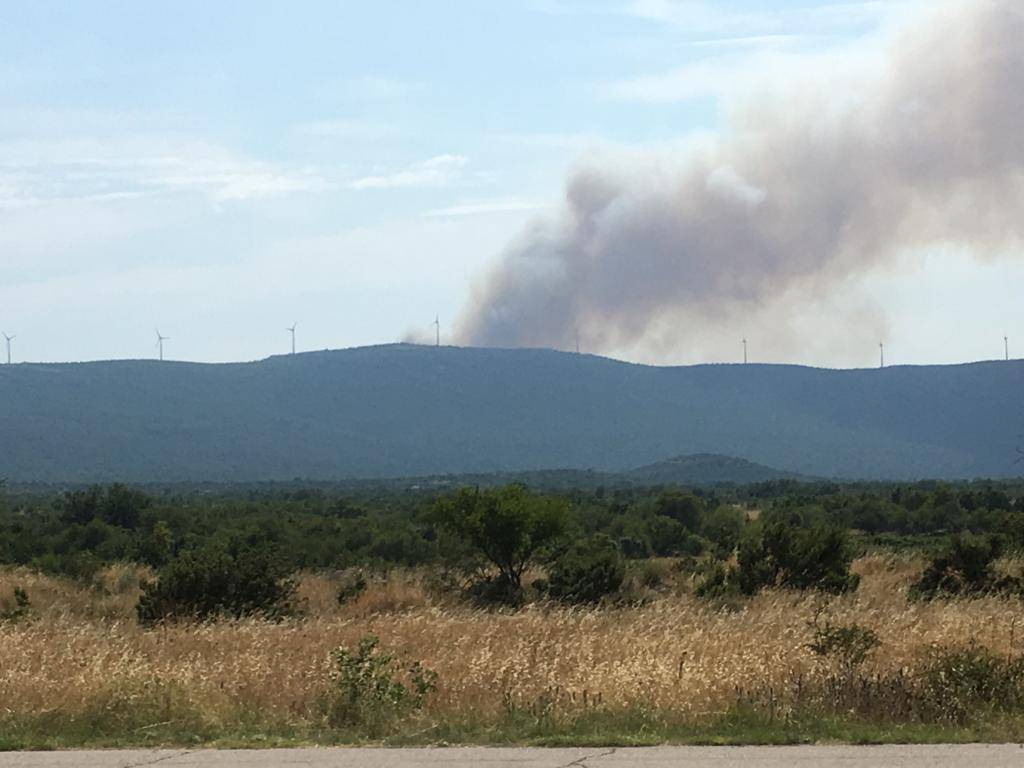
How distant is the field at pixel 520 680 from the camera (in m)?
10.6

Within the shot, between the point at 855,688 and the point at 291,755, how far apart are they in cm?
482

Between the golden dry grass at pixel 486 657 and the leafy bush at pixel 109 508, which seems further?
the leafy bush at pixel 109 508

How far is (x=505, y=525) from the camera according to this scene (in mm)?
29359

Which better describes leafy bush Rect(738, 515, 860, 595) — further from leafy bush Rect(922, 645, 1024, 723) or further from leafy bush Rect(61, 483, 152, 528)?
leafy bush Rect(61, 483, 152, 528)

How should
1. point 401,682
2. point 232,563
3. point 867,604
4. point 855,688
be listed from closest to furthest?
1. point 855,688
2. point 401,682
3. point 867,604
4. point 232,563

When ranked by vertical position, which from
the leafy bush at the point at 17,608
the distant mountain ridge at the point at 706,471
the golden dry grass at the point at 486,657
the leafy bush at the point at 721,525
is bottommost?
the distant mountain ridge at the point at 706,471

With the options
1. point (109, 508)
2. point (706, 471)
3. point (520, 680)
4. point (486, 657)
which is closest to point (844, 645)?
point (520, 680)

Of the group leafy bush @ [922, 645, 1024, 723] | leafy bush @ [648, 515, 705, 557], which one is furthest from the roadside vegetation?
leafy bush @ [648, 515, 705, 557]

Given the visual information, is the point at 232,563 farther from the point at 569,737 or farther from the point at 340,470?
the point at 340,470

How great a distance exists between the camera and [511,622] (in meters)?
18.2

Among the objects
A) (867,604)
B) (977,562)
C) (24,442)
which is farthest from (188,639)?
(24,442)

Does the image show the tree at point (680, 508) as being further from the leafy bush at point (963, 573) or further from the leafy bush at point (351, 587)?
the leafy bush at point (963, 573)

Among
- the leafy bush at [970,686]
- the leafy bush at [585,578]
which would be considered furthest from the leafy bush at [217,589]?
the leafy bush at [970,686]

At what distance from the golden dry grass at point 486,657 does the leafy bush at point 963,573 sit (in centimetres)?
400
